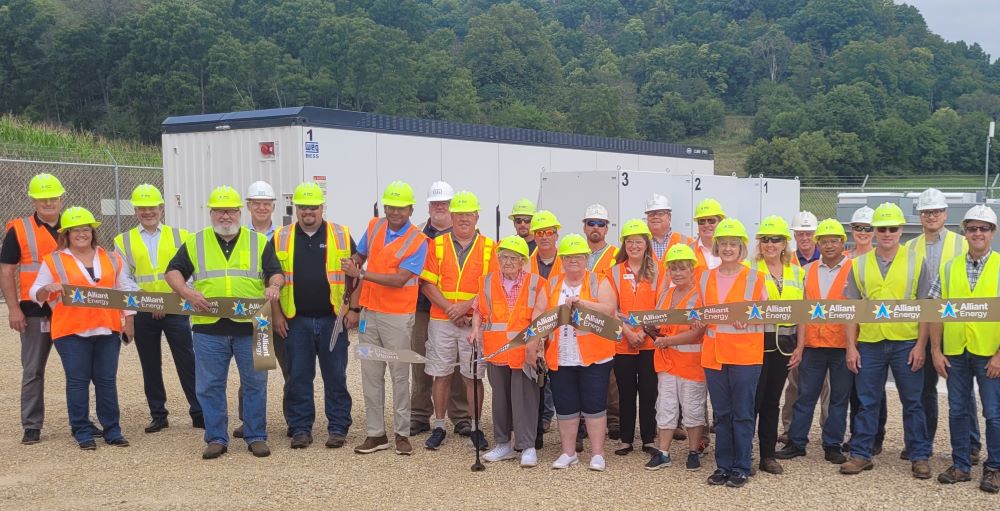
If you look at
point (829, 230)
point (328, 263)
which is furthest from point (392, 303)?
point (829, 230)

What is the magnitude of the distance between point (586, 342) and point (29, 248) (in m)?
4.42

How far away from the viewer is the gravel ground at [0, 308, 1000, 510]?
596 centimetres

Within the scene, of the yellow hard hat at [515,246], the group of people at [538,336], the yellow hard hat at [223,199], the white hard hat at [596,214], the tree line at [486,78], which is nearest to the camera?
the group of people at [538,336]

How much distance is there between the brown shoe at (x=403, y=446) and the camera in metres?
7.14

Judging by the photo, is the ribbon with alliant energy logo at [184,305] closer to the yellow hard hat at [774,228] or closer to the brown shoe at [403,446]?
the brown shoe at [403,446]

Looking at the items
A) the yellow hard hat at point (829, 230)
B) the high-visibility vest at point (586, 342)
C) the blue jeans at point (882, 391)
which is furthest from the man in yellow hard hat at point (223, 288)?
the blue jeans at point (882, 391)

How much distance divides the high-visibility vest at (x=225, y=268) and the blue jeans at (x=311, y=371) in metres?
0.48

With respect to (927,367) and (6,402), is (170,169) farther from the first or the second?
(927,367)

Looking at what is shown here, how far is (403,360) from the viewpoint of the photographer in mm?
7066

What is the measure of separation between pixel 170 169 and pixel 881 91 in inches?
2741

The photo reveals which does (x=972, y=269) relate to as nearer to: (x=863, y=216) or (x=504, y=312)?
(x=863, y=216)

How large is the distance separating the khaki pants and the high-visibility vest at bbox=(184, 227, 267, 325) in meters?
0.90

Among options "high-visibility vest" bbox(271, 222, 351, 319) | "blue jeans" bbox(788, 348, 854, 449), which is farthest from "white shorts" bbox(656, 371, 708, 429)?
"high-visibility vest" bbox(271, 222, 351, 319)

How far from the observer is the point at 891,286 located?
6.56 metres
